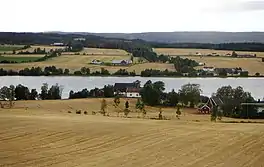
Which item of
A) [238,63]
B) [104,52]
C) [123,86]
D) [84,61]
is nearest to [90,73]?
[84,61]

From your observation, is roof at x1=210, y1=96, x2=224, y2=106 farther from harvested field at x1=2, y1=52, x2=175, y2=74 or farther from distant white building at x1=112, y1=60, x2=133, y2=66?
distant white building at x1=112, y1=60, x2=133, y2=66

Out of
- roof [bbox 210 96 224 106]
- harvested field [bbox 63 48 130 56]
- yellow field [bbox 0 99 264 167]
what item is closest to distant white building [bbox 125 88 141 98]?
roof [bbox 210 96 224 106]

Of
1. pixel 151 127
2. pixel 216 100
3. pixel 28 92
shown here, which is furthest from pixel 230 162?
pixel 28 92

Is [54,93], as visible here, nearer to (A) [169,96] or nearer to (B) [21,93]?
(B) [21,93]

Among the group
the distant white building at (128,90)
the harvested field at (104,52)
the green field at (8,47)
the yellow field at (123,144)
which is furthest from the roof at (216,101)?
the harvested field at (104,52)

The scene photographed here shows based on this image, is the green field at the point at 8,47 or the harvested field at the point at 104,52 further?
the harvested field at the point at 104,52

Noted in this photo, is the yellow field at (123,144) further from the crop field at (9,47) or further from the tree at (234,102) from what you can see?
the crop field at (9,47)
